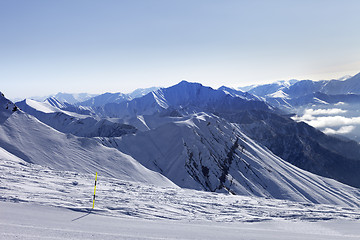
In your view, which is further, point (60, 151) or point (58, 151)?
point (60, 151)

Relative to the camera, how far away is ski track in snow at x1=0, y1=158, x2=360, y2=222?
43.6 ft

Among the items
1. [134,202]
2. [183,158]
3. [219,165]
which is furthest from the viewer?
[219,165]

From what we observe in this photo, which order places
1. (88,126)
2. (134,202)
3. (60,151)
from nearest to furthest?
(134,202) → (60,151) → (88,126)

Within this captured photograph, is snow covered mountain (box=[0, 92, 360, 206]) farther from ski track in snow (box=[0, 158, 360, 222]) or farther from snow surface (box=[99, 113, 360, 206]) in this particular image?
ski track in snow (box=[0, 158, 360, 222])

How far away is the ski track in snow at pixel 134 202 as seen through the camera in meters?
13.3

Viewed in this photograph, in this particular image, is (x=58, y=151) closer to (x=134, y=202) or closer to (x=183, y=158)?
(x=134, y=202)

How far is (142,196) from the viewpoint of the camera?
17188mm

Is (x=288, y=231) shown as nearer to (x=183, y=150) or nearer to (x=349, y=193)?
(x=183, y=150)

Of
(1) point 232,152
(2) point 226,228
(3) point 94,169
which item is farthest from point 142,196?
(1) point 232,152

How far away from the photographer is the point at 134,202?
15156 mm

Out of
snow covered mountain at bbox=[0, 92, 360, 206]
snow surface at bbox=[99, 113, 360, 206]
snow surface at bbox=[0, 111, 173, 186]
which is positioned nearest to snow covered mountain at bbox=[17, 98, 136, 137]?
snow surface at bbox=[99, 113, 360, 206]

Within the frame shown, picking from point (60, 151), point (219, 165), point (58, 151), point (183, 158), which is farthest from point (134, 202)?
point (219, 165)

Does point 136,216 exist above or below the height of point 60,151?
above

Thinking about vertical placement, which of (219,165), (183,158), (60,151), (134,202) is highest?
(134,202)
